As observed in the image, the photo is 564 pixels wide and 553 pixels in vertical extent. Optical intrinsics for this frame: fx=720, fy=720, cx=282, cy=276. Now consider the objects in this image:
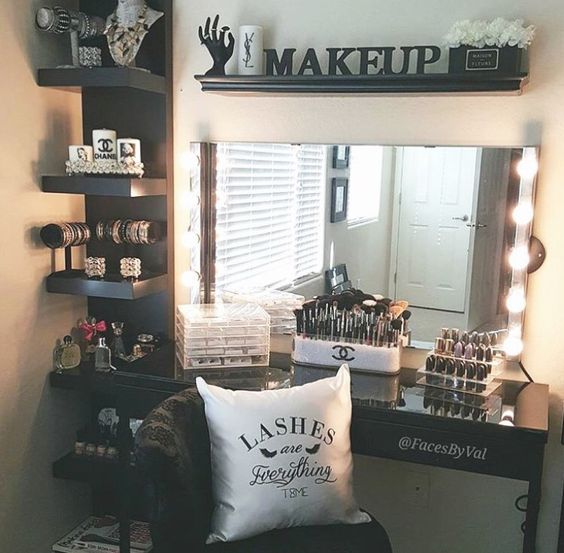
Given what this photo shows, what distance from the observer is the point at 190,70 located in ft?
7.68

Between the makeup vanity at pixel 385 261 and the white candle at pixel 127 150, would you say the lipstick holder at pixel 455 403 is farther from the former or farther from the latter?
the white candle at pixel 127 150

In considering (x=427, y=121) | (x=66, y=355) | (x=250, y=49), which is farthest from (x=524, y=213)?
(x=66, y=355)

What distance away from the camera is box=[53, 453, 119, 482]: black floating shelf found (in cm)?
242

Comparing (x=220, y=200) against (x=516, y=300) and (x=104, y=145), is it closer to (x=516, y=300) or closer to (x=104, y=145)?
(x=104, y=145)

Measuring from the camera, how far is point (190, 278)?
2.44 metres

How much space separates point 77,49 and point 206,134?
477 millimetres

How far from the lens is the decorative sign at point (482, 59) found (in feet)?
6.31

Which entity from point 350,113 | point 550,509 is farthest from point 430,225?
point 550,509

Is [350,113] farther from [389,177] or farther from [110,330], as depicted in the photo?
[110,330]

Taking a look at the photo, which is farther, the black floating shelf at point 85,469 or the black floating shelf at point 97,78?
the black floating shelf at point 85,469

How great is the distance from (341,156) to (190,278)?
65 cm

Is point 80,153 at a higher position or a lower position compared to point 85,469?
higher

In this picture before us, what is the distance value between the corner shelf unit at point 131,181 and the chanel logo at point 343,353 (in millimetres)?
652

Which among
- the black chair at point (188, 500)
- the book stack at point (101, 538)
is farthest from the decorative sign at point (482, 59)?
the book stack at point (101, 538)
